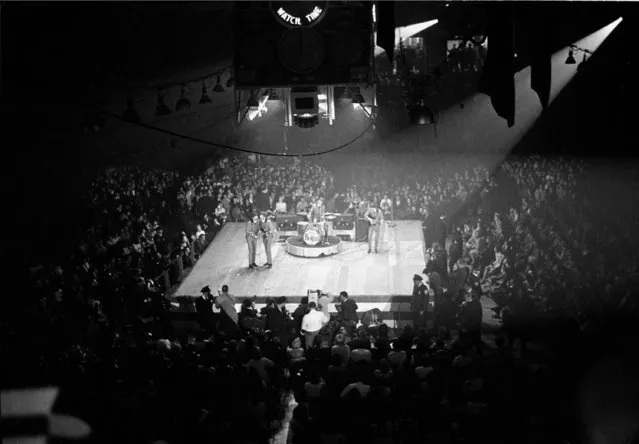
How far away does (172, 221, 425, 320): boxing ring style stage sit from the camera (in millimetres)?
11250

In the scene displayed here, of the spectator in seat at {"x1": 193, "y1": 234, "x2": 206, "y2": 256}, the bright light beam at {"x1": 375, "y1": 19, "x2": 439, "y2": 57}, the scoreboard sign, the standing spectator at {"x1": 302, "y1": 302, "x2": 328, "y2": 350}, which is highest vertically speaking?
the bright light beam at {"x1": 375, "y1": 19, "x2": 439, "y2": 57}

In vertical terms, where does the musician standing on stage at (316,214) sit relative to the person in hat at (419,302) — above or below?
above

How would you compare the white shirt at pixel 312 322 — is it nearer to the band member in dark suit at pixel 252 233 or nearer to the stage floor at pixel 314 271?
the stage floor at pixel 314 271

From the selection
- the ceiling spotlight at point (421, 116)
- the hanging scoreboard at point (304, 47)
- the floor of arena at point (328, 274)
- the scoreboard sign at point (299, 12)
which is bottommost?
the floor of arena at point (328, 274)

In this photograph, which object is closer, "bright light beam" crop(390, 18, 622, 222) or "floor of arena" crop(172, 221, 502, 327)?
"floor of arena" crop(172, 221, 502, 327)

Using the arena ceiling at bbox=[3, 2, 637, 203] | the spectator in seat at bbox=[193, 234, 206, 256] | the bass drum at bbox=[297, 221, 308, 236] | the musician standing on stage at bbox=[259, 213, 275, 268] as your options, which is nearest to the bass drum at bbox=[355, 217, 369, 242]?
the bass drum at bbox=[297, 221, 308, 236]

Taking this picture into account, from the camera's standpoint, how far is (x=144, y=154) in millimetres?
18250

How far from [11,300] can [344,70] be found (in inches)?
259

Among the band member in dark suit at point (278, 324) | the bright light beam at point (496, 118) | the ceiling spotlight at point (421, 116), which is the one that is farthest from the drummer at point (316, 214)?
the bright light beam at point (496, 118)

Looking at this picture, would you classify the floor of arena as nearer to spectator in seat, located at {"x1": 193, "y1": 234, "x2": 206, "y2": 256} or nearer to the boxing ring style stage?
the boxing ring style stage

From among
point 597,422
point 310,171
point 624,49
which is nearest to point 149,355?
point 597,422

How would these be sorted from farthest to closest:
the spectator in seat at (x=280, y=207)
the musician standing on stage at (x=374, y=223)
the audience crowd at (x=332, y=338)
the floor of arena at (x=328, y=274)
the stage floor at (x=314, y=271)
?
1. the spectator in seat at (x=280, y=207)
2. the musician standing on stage at (x=374, y=223)
3. the stage floor at (x=314, y=271)
4. the floor of arena at (x=328, y=274)
5. the audience crowd at (x=332, y=338)

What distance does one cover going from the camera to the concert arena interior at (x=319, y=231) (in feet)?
20.1

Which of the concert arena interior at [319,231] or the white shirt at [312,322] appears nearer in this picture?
the concert arena interior at [319,231]
